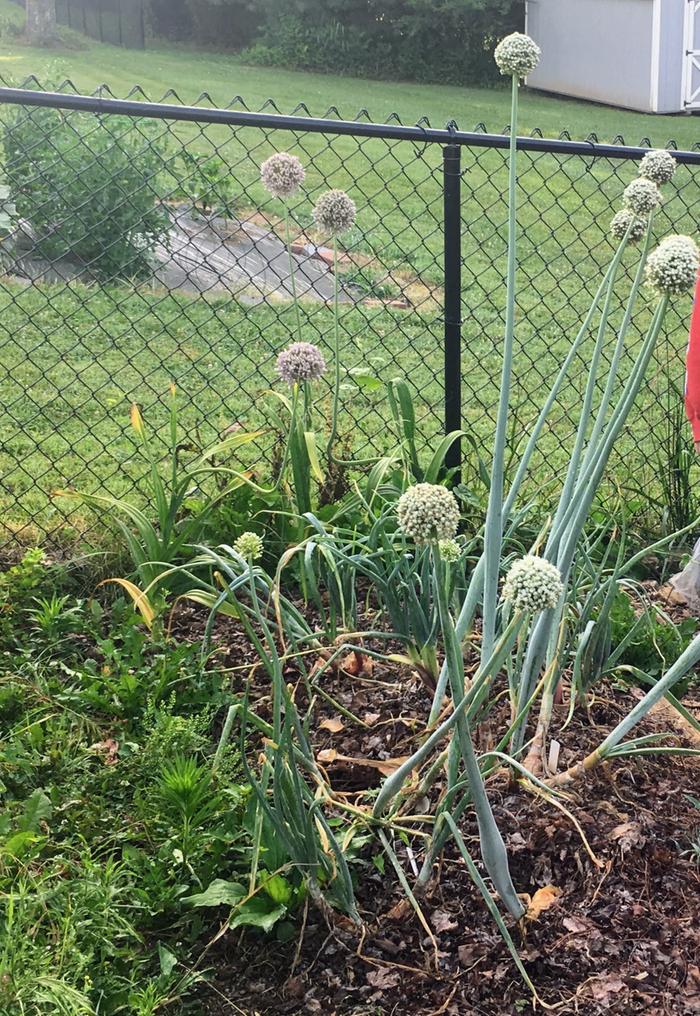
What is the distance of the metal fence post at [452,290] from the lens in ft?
11.2

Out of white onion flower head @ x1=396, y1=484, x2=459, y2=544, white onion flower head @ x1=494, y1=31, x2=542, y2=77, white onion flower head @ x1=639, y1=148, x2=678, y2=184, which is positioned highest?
white onion flower head @ x1=494, y1=31, x2=542, y2=77

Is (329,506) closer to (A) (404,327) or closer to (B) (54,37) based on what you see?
(A) (404,327)

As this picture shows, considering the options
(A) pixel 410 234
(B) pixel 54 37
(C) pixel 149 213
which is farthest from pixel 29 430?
(B) pixel 54 37

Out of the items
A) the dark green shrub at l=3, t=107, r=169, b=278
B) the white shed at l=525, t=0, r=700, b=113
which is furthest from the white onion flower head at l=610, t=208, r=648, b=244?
the white shed at l=525, t=0, r=700, b=113

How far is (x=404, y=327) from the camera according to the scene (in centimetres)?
687

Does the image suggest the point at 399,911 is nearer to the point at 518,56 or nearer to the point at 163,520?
the point at 163,520

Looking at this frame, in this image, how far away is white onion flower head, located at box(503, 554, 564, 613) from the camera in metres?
1.55

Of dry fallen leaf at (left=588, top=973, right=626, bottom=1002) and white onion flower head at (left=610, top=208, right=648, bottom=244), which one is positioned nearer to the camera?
dry fallen leaf at (left=588, top=973, right=626, bottom=1002)

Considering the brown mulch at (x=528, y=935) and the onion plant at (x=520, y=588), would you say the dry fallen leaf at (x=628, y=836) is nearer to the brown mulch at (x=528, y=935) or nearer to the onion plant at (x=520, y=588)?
the brown mulch at (x=528, y=935)

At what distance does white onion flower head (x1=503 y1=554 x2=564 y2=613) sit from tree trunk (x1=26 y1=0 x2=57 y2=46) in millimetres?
22720

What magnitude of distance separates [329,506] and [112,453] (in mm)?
1681

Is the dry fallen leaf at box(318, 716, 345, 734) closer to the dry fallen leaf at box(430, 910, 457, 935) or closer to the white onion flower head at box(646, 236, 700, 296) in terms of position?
the dry fallen leaf at box(430, 910, 457, 935)

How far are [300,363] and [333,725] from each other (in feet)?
3.41

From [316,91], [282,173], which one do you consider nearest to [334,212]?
[282,173]
